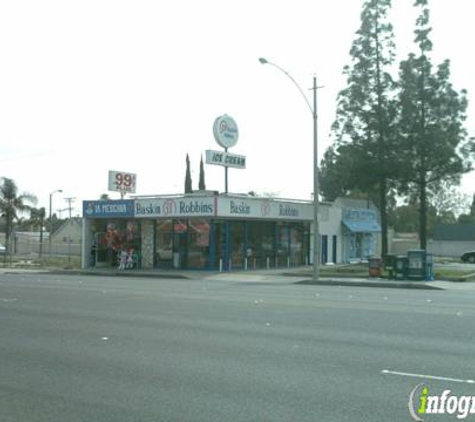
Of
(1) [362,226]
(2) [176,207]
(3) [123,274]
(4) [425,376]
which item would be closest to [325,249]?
(1) [362,226]

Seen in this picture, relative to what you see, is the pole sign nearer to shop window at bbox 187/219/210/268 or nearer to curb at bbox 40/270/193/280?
shop window at bbox 187/219/210/268

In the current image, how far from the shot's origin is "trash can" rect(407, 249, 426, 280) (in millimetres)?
26578

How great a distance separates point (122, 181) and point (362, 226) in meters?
17.2

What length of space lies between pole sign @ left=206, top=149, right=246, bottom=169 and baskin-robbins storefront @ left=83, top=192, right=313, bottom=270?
2444mm

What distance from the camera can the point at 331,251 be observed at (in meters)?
41.8

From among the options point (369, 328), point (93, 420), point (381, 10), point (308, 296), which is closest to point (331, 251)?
point (381, 10)

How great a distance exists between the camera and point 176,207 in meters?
34.1

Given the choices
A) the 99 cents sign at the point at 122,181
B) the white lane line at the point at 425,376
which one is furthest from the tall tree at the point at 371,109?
the white lane line at the point at 425,376

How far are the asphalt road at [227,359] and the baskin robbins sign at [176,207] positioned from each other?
54.5 ft

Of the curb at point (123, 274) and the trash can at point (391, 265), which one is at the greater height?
the trash can at point (391, 265)

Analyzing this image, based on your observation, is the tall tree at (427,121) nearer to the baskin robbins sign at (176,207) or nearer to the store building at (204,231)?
the store building at (204,231)

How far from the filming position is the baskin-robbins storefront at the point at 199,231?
111 feet

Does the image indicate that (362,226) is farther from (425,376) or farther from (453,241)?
(425,376)

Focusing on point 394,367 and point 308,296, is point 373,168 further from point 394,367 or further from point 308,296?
point 394,367
